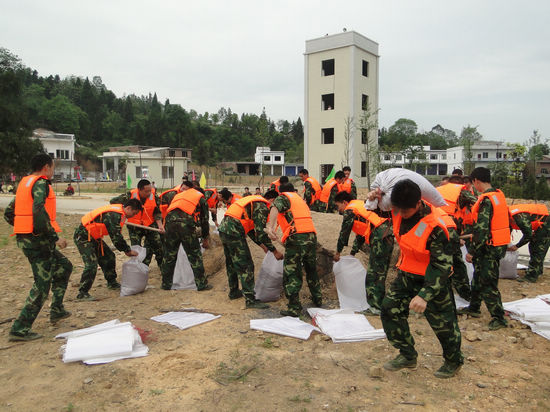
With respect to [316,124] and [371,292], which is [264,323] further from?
[316,124]

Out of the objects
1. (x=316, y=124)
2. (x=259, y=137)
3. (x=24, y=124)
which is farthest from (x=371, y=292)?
(x=316, y=124)

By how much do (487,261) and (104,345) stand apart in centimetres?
403

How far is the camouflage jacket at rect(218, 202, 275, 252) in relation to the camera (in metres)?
5.16

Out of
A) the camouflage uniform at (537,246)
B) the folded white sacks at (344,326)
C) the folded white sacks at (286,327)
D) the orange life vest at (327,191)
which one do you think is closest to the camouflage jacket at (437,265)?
the folded white sacks at (344,326)

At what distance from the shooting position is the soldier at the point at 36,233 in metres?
4.22

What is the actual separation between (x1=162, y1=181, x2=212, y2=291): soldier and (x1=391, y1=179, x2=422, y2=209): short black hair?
3.67 metres

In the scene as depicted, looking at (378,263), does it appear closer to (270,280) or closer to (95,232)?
(270,280)

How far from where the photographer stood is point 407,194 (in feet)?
9.50

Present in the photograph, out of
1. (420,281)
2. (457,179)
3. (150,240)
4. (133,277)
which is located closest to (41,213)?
(133,277)

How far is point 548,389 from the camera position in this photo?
315cm

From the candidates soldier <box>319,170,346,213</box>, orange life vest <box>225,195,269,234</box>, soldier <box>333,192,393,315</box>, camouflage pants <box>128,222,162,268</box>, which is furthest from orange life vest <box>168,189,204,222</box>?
soldier <box>319,170,346,213</box>

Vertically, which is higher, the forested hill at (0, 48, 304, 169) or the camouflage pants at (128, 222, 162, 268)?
the forested hill at (0, 48, 304, 169)

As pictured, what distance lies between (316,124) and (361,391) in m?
26.3

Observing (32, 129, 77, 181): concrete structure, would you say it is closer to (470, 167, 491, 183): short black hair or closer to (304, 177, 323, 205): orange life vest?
(304, 177, 323, 205): orange life vest
